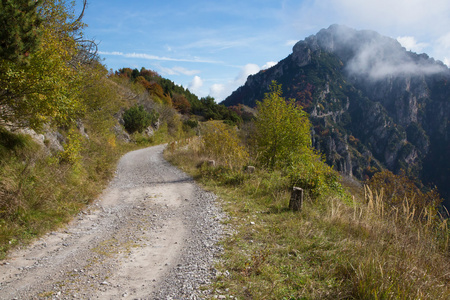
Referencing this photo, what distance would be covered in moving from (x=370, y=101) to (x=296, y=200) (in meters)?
157

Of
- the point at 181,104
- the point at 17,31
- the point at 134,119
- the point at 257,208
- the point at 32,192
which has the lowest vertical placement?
the point at 257,208

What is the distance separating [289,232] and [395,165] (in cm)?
13949

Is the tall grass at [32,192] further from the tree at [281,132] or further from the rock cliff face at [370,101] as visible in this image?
the rock cliff face at [370,101]

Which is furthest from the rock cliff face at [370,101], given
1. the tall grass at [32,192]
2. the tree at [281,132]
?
the tall grass at [32,192]

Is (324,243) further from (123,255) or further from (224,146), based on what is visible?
(224,146)

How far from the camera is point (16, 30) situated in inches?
187

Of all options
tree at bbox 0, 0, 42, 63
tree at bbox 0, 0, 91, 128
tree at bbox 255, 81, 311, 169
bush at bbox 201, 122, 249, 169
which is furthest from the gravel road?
tree at bbox 255, 81, 311, 169

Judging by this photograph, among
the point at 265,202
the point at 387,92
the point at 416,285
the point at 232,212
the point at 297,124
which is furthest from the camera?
the point at 387,92

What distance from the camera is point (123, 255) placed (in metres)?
4.64

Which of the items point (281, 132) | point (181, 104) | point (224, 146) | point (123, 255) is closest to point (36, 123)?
point (123, 255)

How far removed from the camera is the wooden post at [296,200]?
22.9ft

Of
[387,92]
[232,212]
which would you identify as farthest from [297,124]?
[387,92]

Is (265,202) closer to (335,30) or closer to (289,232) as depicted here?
(289,232)

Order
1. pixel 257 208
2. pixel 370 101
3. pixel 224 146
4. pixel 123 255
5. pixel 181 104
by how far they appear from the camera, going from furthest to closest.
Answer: pixel 370 101 < pixel 181 104 < pixel 224 146 < pixel 257 208 < pixel 123 255
